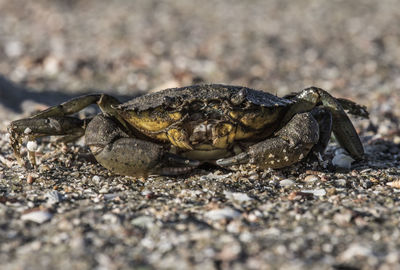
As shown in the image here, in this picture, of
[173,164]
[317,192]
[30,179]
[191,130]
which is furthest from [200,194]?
[30,179]

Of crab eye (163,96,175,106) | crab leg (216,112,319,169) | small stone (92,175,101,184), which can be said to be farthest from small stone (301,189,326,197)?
small stone (92,175,101,184)

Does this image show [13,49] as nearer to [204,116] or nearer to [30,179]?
[30,179]

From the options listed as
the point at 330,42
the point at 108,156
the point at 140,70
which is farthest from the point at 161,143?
the point at 330,42

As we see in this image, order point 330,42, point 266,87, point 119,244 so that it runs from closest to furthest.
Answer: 1. point 119,244
2. point 266,87
3. point 330,42

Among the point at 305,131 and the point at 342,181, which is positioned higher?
the point at 305,131

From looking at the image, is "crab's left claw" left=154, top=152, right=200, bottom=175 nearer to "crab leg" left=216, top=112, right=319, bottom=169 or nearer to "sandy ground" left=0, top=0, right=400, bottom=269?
"sandy ground" left=0, top=0, right=400, bottom=269

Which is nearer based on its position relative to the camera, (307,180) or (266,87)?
(307,180)

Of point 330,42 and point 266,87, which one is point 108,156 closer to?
point 266,87
